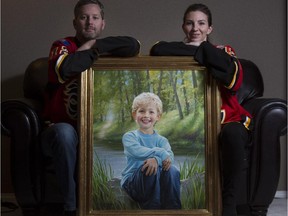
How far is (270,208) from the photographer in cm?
264

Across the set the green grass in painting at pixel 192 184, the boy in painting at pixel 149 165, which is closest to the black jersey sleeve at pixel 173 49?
the boy in painting at pixel 149 165

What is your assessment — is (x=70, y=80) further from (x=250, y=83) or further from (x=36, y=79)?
(x=250, y=83)

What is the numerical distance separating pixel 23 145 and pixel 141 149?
0.55m

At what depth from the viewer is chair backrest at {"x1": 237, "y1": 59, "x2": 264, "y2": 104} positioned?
105 inches

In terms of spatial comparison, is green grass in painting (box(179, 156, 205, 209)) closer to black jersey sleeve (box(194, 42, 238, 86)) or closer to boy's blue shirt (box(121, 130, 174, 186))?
boy's blue shirt (box(121, 130, 174, 186))

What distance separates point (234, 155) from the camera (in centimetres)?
203

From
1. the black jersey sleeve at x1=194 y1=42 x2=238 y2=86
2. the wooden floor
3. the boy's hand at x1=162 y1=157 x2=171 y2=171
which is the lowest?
the wooden floor

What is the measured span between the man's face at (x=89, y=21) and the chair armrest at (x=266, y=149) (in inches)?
32.2

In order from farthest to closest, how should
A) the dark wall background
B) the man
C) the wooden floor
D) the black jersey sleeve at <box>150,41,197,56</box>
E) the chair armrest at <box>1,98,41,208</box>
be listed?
the dark wall background, the wooden floor, the chair armrest at <box>1,98,41,208</box>, the black jersey sleeve at <box>150,41,197,56</box>, the man

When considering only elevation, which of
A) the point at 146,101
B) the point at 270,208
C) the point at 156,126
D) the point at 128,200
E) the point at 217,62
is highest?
the point at 217,62

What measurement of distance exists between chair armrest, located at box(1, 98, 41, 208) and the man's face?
0.42 metres

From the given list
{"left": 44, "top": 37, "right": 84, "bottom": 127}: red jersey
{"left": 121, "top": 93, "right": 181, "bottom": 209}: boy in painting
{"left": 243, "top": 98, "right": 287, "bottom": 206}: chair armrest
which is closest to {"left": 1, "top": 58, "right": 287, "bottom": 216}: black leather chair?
{"left": 243, "top": 98, "right": 287, "bottom": 206}: chair armrest

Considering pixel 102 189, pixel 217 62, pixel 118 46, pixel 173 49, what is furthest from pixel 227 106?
pixel 102 189

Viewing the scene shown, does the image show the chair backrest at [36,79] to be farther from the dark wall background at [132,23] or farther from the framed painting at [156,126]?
the framed painting at [156,126]
